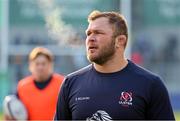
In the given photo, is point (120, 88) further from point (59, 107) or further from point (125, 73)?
point (59, 107)

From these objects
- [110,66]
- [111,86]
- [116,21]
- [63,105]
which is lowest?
[63,105]

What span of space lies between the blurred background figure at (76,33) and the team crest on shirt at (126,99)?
16.4 meters

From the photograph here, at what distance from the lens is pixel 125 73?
5355 millimetres

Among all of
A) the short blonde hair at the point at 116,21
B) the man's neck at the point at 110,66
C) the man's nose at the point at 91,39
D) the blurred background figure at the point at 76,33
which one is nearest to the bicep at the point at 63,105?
the man's neck at the point at 110,66

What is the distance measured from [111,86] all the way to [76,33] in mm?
16460

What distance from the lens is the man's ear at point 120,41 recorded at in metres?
5.40

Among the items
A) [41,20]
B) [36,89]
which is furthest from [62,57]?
[36,89]

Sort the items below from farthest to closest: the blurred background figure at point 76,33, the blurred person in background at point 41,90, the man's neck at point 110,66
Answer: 1. the blurred background figure at point 76,33
2. the blurred person in background at point 41,90
3. the man's neck at point 110,66

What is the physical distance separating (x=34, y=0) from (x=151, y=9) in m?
3.74

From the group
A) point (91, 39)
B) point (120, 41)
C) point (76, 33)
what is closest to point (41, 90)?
point (120, 41)

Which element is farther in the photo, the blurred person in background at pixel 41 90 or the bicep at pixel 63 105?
the blurred person in background at pixel 41 90

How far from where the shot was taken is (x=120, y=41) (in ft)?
17.8

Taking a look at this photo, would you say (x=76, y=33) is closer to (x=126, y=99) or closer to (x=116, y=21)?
(x=116, y=21)

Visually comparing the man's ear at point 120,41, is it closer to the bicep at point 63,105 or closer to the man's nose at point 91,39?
the man's nose at point 91,39
